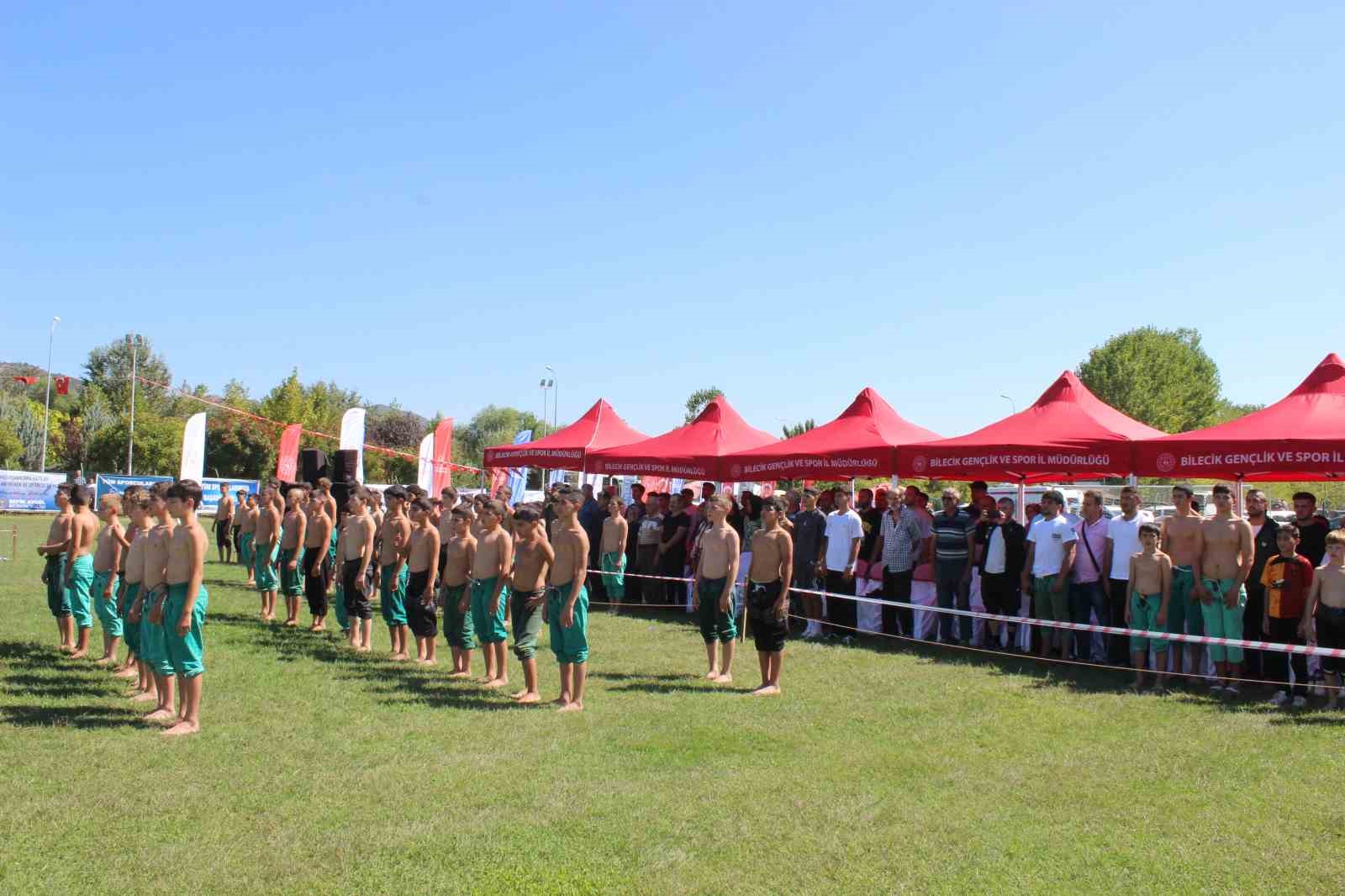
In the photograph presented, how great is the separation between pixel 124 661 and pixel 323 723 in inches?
145

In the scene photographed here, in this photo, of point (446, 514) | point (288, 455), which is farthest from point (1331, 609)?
point (288, 455)

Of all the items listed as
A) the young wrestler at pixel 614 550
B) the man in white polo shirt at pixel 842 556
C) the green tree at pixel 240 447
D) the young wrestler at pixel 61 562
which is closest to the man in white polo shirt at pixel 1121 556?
the man in white polo shirt at pixel 842 556

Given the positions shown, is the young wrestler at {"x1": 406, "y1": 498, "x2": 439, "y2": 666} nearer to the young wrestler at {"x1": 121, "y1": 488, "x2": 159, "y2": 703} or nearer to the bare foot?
the young wrestler at {"x1": 121, "y1": 488, "x2": 159, "y2": 703}

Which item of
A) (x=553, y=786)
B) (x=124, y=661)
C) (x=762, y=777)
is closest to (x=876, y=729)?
(x=762, y=777)

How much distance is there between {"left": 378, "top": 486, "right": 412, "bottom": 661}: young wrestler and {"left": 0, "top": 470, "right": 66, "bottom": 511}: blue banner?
1386 inches

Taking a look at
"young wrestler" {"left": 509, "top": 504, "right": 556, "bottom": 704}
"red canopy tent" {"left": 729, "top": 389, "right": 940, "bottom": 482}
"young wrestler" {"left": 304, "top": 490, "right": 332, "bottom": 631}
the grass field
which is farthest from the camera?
"red canopy tent" {"left": 729, "top": 389, "right": 940, "bottom": 482}

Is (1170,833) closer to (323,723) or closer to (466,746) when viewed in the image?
(466,746)

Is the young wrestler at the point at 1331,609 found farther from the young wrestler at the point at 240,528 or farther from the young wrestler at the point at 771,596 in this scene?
the young wrestler at the point at 240,528

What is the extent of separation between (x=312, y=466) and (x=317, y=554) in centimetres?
622

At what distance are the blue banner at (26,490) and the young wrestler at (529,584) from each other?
124 feet

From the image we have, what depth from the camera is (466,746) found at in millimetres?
7297

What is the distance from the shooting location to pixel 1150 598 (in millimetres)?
10242

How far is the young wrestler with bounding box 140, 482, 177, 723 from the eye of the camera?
7676 millimetres

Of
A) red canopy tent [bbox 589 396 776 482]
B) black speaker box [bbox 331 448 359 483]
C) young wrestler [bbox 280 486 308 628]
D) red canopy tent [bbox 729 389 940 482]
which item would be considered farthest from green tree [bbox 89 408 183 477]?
red canopy tent [bbox 729 389 940 482]
